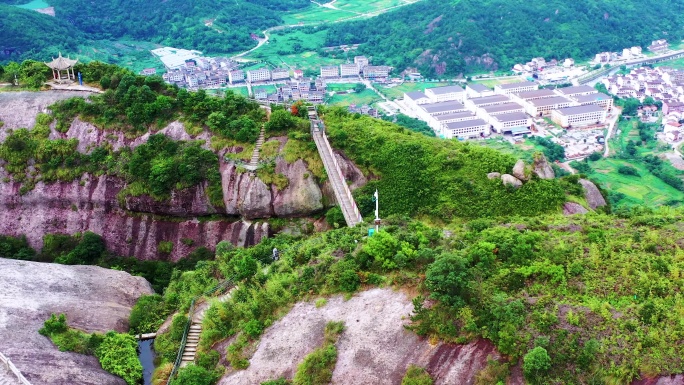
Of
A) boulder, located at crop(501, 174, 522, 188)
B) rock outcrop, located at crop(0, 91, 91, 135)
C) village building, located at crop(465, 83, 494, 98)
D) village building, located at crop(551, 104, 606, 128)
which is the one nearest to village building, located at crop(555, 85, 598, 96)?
village building, located at crop(551, 104, 606, 128)

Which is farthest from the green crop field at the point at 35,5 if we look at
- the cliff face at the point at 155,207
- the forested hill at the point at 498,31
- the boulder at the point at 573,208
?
the boulder at the point at 573,208

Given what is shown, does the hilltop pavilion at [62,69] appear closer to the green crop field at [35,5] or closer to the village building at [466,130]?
the village building at [466,130]

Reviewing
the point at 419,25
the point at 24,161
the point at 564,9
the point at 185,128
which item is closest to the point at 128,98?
the point at 185,128

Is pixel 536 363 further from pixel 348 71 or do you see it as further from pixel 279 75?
pixel 348 71

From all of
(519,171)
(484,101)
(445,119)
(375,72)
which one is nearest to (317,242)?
(519,171)

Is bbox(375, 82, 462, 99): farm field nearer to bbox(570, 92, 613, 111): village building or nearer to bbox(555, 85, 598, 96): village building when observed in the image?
bbox(555, 85, 598, 96): village building
